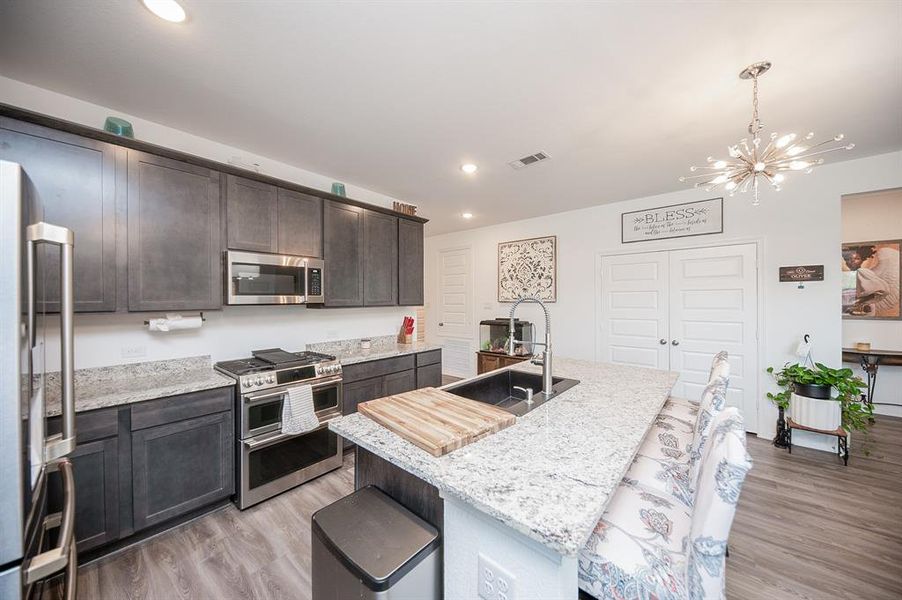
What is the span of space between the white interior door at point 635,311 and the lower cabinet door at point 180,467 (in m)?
4.14

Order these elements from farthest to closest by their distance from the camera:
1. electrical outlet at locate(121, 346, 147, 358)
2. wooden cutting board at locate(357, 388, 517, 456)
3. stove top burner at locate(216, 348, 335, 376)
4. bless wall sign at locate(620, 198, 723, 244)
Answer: bless wall sign at locate(620, 198, 723, 244), stove top burner at locate(216, 348, 335, 376), electrical outlet at locate(121, 346, 147, 358), wooden cutting board at locate(357, 388, 517, 456)

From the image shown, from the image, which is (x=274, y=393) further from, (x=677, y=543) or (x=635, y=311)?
(x=635, y=311)

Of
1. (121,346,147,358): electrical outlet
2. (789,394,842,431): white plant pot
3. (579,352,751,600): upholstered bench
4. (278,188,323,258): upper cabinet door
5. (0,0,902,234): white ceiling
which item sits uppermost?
(0,0,902,234): white ceiling

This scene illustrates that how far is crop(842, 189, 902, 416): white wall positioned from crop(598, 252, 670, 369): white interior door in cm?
247

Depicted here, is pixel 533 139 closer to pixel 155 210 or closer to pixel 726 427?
pixel 726 427

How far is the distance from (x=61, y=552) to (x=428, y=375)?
3.04m

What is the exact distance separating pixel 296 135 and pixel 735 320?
4584 mm

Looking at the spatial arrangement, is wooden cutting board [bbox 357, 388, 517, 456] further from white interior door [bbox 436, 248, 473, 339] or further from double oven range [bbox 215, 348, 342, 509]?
white interior door [bbox 436, 248, 473, 339]

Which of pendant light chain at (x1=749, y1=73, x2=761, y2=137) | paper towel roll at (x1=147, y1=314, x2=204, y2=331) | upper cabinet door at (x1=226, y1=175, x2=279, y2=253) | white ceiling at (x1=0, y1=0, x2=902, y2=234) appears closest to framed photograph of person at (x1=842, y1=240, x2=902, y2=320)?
white ceiling at (x1=0, y1=0, x2=902, y2=234)

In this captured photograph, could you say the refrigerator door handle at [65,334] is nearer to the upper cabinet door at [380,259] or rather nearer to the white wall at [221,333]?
the white wall at [221,333]

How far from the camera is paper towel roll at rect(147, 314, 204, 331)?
7.13 ft

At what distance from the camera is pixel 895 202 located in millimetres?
3896

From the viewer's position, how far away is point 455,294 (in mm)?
5875

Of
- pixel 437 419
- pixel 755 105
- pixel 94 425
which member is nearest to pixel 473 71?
pixel 755 105
